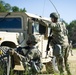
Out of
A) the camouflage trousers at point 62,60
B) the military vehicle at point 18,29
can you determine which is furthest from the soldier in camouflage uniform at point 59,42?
the military vehicle at point 18,29

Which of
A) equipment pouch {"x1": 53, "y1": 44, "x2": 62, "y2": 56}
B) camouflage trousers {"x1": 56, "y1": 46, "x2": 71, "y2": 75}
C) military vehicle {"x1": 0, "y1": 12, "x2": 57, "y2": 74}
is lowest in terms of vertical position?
camouflage trousers {"x1": 56, "y1": 46, "x2": 71, "y2": 75}

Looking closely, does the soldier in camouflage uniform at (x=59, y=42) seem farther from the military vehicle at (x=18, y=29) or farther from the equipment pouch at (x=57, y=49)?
the military vehicle at (x=18, y=29)

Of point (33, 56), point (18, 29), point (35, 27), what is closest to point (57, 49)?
point (33, 56)

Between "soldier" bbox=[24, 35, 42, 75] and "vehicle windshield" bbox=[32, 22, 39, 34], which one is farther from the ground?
"vehicle windshield" bbox=[32, 22, 39, 34]

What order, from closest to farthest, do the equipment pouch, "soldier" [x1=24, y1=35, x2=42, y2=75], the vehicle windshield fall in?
"soldier" [x1=24, y1=35, x2=42, y2=75] < the equipment pouch < the vehicle windshield

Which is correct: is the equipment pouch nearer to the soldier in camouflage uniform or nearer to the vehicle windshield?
the soldier in camouflage uniform

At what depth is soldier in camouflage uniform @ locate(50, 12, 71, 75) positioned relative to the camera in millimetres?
7790

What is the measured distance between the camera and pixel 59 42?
806 cm

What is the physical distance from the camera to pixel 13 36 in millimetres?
10203

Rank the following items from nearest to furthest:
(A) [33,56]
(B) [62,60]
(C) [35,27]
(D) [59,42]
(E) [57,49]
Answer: (A) [33,56]
(E) [57,49]
(B) [62,60]
(D) [59,42]
(C) [35,27]

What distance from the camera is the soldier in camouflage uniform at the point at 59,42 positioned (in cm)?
779

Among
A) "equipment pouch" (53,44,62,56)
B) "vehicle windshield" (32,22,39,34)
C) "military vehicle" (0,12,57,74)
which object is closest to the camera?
"equipment pouch" (53,44,62,56)

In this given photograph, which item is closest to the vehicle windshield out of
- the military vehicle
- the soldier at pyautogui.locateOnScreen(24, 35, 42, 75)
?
the military vehicle

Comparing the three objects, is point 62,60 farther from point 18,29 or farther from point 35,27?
point 18,29
